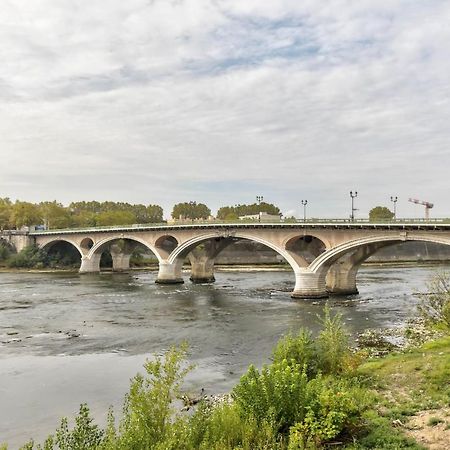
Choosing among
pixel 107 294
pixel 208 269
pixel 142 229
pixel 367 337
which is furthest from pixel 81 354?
pixel 142 229

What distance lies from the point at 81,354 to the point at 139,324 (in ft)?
32.2

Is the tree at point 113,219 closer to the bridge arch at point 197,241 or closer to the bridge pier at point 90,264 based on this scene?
the bridge pier at point 90,264

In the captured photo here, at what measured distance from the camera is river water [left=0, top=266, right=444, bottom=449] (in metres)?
19.0

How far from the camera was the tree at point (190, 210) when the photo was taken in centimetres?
16725

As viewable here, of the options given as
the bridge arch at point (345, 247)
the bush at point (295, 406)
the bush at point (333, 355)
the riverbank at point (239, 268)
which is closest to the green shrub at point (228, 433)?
the bush at point (295, 406)

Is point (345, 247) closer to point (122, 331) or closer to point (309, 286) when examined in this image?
point (309, 286)

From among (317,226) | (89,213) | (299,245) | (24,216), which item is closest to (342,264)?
(317,226)

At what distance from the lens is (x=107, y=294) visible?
5506cm

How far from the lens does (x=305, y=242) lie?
55656mm

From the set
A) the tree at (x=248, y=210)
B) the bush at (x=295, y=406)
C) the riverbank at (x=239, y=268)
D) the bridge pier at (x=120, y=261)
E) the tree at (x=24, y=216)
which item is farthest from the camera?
the tree at (x=248, y=210)

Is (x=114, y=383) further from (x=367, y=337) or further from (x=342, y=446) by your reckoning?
(x=367, y=337)

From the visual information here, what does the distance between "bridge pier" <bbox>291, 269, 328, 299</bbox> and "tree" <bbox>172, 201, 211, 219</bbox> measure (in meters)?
118

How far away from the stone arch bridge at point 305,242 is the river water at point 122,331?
10.7ft

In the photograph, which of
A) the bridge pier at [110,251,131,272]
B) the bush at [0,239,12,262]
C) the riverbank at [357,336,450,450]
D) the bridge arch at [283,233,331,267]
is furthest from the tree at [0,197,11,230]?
the riverbank at [357,336,450,450]
